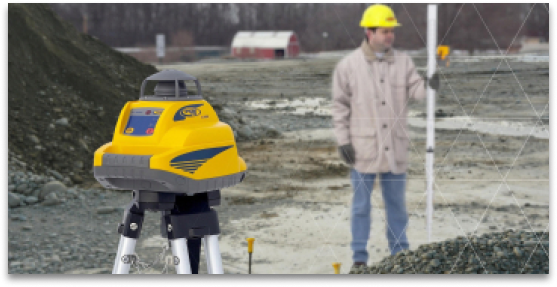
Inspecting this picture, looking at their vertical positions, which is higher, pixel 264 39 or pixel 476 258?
pixel 264 39

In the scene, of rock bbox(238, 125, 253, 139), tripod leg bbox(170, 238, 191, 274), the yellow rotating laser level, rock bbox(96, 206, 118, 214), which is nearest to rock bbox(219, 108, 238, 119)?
rock bbox(238, 125, 253, 139)

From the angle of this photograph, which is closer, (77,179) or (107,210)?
(107,210)

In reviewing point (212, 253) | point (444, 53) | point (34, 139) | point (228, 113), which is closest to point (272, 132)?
point (228, 113)

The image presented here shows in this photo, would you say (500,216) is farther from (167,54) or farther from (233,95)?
(167,54)

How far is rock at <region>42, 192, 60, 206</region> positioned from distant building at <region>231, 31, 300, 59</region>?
1.96 metres

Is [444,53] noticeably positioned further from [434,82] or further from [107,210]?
[107,210]

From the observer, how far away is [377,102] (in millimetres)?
4250

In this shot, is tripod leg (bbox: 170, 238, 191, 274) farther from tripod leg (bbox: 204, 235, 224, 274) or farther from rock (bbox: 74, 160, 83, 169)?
rock (bbox: 74, 160, 83, 169)

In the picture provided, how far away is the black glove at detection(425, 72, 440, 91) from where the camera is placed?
14.4ft

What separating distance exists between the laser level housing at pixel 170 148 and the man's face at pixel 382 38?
1653 millimetres

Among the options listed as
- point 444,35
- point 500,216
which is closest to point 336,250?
point 500,216

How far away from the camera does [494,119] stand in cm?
473

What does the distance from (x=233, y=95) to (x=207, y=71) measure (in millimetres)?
264

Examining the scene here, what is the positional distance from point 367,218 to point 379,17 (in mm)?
1294
